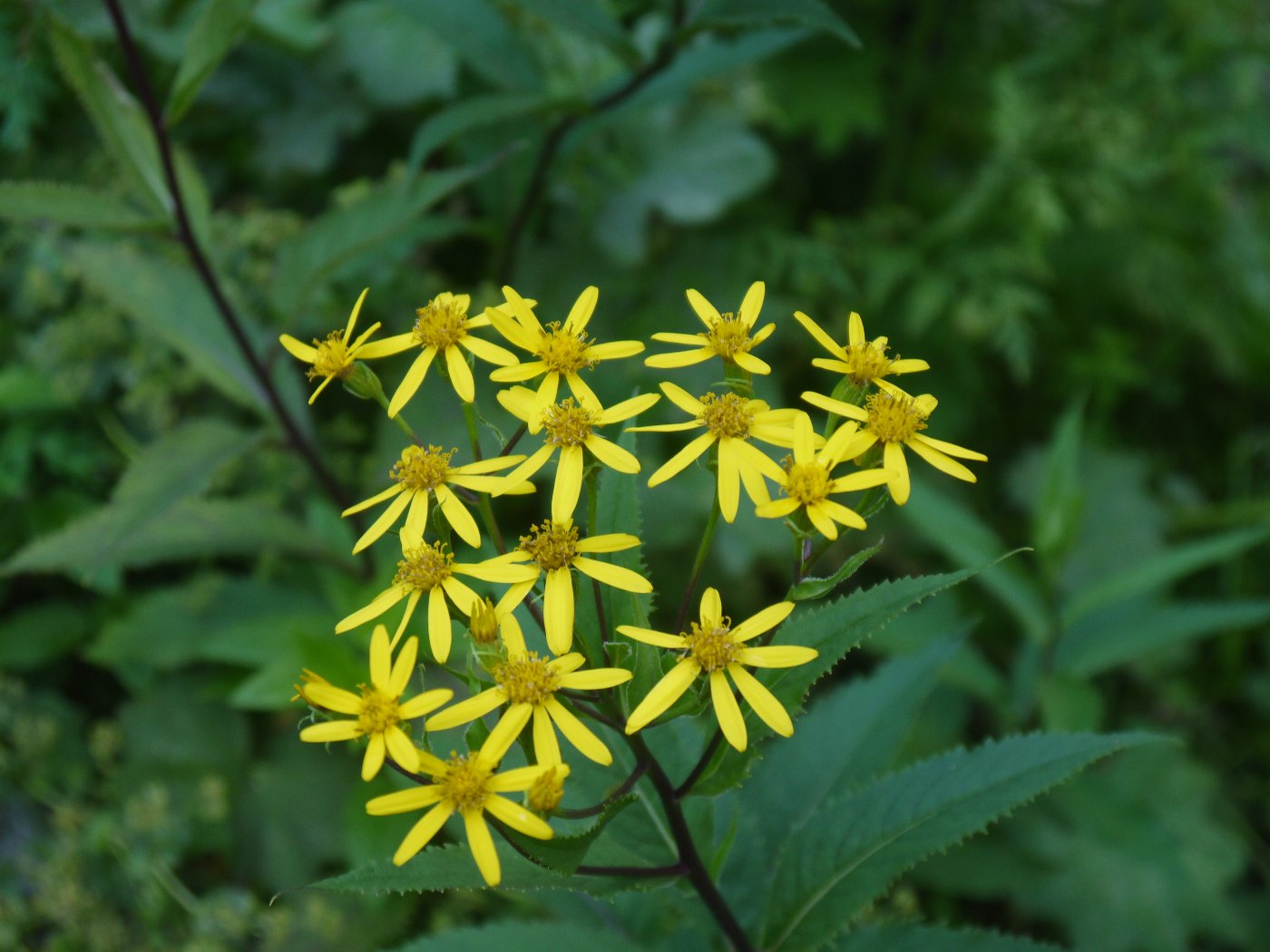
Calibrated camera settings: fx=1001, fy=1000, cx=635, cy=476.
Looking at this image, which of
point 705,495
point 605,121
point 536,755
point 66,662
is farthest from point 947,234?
point 66,662

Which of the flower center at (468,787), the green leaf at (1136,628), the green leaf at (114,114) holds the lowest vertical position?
the green leaf at (1136,628)

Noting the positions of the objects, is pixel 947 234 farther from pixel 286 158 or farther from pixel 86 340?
pixel 86 340

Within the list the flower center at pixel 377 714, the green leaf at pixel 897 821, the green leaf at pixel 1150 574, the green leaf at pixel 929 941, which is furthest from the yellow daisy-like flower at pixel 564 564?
the green leaf at pixel 1150 574

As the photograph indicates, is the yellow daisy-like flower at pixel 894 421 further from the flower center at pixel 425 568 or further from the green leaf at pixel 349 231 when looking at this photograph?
the green leaf at pixel 349 231

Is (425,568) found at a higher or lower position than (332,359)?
lower

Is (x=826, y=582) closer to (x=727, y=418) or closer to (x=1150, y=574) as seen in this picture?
(x=727, y=418)

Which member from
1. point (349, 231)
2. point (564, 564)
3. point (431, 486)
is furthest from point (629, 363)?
point (564, 564)

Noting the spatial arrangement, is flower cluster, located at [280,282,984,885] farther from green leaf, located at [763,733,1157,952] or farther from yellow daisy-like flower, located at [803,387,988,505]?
green leaf, located at [763,733,1157,952]
